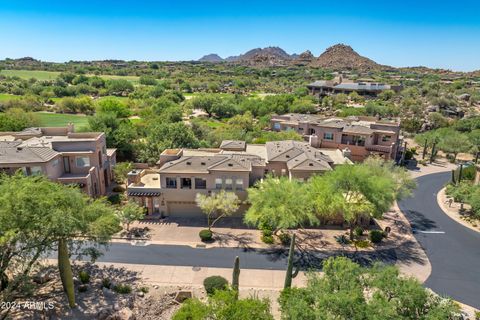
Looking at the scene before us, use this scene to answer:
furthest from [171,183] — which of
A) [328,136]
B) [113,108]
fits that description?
[113,108]

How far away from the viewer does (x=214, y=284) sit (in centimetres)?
2636

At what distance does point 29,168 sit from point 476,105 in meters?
144

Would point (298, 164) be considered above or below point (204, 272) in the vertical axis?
above

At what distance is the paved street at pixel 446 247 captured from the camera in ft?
92.8

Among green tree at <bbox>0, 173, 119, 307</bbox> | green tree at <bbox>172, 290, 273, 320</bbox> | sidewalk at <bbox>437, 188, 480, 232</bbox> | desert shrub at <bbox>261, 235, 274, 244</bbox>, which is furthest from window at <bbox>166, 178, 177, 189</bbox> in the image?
sidewalk at <bbox>437, 188, 480, 232</bbox>

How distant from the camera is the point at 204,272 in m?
29.5

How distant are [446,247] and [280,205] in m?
18.8

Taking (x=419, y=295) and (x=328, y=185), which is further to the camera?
(x=328, y=185)

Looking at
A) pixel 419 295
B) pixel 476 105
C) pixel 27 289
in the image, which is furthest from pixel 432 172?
pixel 476 105

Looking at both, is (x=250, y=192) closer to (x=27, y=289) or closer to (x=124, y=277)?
(x=124, y=277)

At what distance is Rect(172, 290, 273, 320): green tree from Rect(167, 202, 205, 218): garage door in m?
21.8

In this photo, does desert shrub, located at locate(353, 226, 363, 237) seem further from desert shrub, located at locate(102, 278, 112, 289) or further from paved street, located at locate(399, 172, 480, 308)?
desert shrub, located at locate(102, 278, 112, 289)

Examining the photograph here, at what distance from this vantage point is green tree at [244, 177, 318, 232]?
3198 centimetres

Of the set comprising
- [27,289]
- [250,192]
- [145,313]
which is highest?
[250,192]
